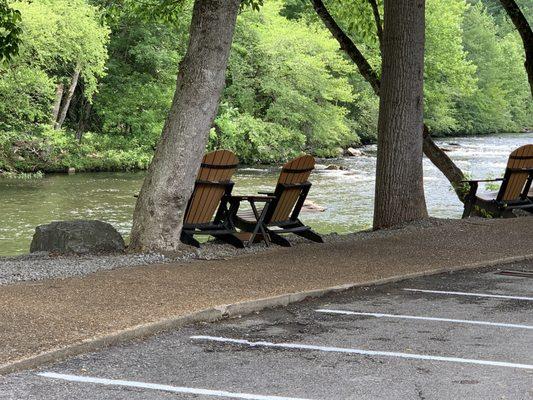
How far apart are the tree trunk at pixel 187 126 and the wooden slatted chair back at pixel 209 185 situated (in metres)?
0.83

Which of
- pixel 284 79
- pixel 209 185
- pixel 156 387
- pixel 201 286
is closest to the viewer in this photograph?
pixel 156 387

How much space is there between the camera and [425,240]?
1353 centimetres

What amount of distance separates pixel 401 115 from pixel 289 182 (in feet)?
9.20

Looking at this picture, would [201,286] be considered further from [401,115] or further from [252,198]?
[401,115]

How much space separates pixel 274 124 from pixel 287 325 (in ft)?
131

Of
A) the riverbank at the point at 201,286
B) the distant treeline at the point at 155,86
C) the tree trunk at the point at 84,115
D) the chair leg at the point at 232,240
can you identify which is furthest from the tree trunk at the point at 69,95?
the riverbank at the point at 201,286

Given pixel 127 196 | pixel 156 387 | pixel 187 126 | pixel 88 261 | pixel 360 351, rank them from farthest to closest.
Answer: pixel 127 196
pixel 187 126
pixel 88 261
pixel 360 351
pixel 156 387

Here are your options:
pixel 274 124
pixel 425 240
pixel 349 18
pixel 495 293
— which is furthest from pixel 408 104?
pixel 274 124

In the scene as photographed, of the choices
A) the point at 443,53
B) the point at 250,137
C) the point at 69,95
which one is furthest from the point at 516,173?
the point at 443,53

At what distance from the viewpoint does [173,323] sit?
772cm

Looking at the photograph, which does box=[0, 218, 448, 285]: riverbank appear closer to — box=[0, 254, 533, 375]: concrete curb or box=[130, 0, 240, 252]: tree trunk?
box=[130, 0, 240, 252]: tree trunk

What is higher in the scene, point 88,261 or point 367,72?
point 367,72

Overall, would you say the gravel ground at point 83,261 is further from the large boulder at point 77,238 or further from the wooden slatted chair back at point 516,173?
the wooden slatted chair back at point 516,173

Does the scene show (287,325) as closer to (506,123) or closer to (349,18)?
(349,18)
